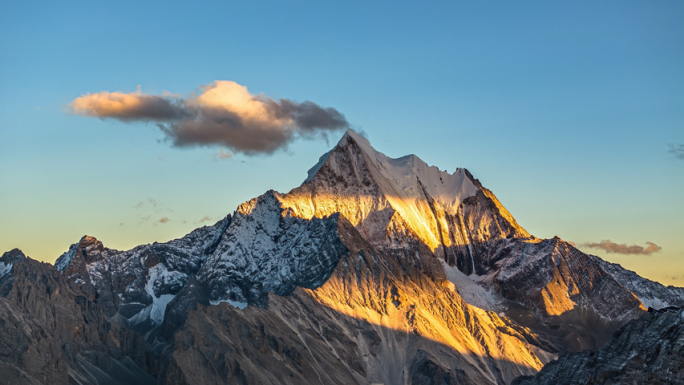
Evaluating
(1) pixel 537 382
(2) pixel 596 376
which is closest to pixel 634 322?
(2) pixel 596 376

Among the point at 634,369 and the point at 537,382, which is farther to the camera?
the point at 537,382

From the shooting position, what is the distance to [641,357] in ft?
511

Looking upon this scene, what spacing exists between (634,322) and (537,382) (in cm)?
2500

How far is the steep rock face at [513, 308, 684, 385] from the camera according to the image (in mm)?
148875

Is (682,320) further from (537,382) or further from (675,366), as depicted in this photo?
(537,382)

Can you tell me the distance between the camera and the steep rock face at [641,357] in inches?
5861

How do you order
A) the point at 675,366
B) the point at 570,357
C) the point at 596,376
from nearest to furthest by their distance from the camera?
the point at 675,366 < the point at 596,376 < the point at 570,357

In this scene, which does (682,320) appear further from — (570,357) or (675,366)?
(570,357)

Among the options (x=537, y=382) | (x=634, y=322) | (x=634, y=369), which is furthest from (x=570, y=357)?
(x=634, y=369)

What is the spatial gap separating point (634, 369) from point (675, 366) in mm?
8816

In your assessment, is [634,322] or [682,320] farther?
[634,322]

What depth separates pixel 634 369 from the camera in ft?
508

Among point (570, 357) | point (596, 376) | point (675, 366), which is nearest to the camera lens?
point (675, 366)

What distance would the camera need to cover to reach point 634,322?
169 meters
